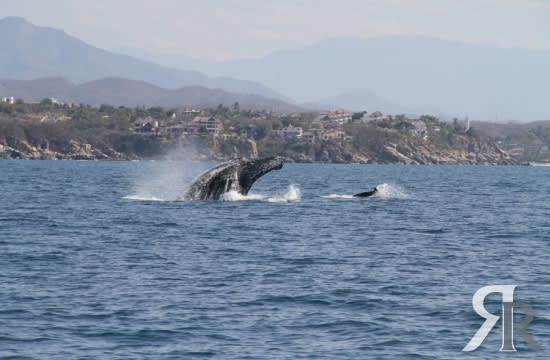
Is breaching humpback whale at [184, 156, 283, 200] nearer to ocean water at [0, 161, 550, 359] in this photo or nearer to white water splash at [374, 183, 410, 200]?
ocean water at [0, 161, 550, 359]

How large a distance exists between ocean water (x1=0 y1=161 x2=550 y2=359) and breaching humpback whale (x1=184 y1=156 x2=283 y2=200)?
1.09m

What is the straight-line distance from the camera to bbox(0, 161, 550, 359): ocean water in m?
19.7

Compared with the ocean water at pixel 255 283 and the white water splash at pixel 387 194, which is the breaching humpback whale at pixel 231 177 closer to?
the ocean water at pixel 255 283

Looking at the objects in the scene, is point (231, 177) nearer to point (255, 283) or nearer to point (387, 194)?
point (255, 283)

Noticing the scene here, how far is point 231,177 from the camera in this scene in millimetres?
44219

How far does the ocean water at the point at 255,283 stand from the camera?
19.7m

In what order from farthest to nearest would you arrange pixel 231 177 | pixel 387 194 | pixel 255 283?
pixel 387 194
pixel 231 177
pixel 255 283

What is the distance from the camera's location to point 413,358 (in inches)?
738

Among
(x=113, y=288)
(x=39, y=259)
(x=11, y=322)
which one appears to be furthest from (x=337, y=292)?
(x=39, y=259)

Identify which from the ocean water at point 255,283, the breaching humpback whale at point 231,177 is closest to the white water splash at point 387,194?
the breaching humpback whale at point 231,177

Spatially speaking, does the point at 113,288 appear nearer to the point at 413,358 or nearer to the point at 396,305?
the point at 396,305

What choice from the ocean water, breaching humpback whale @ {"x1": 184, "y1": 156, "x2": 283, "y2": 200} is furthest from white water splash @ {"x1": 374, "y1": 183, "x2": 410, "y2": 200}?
the ocean water

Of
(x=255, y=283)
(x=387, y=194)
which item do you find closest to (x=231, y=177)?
(x=255, y=283)

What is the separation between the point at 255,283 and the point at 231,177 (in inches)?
732
